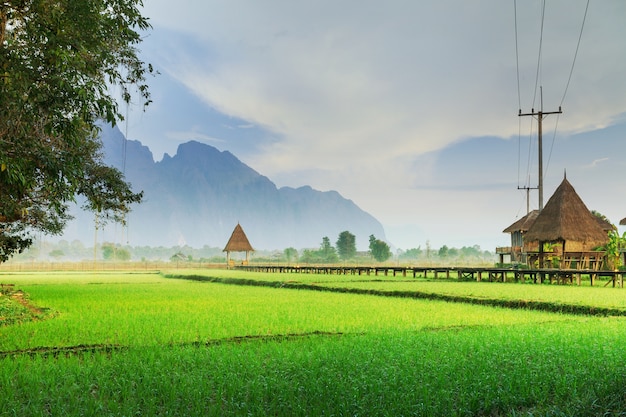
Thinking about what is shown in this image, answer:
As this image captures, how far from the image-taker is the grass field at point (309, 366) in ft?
17.3

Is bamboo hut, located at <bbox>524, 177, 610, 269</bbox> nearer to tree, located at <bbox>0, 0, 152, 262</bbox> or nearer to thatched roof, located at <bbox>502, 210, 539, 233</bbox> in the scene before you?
thatched roof, located at <bbox>502, 210, 539, 233</bbox>

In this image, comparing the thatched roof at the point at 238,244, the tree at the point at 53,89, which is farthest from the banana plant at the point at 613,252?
the thatched roof at the point at 238,244

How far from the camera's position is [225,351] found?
25.9 ft

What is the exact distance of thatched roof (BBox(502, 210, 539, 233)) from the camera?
4362 centimetres

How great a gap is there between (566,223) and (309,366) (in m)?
29.1

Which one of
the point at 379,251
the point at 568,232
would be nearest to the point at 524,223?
the point at 568,232

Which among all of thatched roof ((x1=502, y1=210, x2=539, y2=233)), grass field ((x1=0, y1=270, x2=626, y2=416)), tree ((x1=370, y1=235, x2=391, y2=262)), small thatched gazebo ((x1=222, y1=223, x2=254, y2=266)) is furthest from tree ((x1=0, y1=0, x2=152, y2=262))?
tree ((x1=370, y1=235, x2=391, y2=262))

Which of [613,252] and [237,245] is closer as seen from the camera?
[613,252]

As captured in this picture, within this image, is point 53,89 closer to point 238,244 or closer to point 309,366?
point 309,366

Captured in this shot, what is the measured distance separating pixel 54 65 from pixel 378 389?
6.65 metres

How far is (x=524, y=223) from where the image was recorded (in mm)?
44781

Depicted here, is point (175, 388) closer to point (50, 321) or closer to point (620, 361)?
point (620, 361)

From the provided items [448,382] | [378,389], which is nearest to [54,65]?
[378,389]

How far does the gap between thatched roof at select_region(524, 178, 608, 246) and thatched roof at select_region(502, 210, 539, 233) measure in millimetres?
9122
